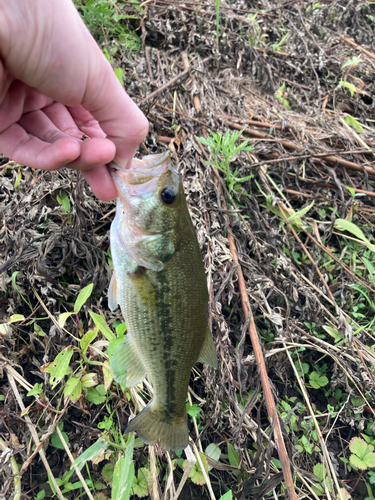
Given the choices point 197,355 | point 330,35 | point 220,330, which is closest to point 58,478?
point 197,355

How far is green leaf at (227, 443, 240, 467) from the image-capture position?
7.08ft

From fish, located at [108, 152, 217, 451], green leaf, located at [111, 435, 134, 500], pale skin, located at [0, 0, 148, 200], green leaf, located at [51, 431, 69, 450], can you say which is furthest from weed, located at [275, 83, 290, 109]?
green leaf, located at [51, 431, 69, 450]

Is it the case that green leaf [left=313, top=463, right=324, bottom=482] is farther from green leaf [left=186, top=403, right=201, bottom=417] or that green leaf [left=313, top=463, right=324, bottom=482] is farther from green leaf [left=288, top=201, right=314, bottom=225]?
green leaf [left=288, top=201, right=314, bottom=225]

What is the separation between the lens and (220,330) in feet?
7.92

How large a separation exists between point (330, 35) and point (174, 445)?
6491mm

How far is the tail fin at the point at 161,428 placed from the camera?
1.71 meters

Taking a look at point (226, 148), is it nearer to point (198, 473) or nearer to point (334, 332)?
point (334, 332)

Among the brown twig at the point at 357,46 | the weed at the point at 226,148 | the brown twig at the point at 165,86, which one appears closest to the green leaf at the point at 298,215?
the weed at the point at 226,148

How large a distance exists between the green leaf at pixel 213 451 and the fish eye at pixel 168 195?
1.89m

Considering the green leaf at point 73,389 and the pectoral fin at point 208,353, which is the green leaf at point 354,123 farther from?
the green leaf at point 73,389

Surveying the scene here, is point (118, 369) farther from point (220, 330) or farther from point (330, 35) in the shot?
point (330, 35)

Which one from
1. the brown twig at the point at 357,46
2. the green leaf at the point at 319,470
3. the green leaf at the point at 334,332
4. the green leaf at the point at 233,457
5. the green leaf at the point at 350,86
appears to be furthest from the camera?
the brown twig at the point at 357,46

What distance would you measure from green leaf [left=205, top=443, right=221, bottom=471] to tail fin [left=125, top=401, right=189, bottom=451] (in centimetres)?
66

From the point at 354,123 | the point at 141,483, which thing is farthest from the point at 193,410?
the point at 354,123
